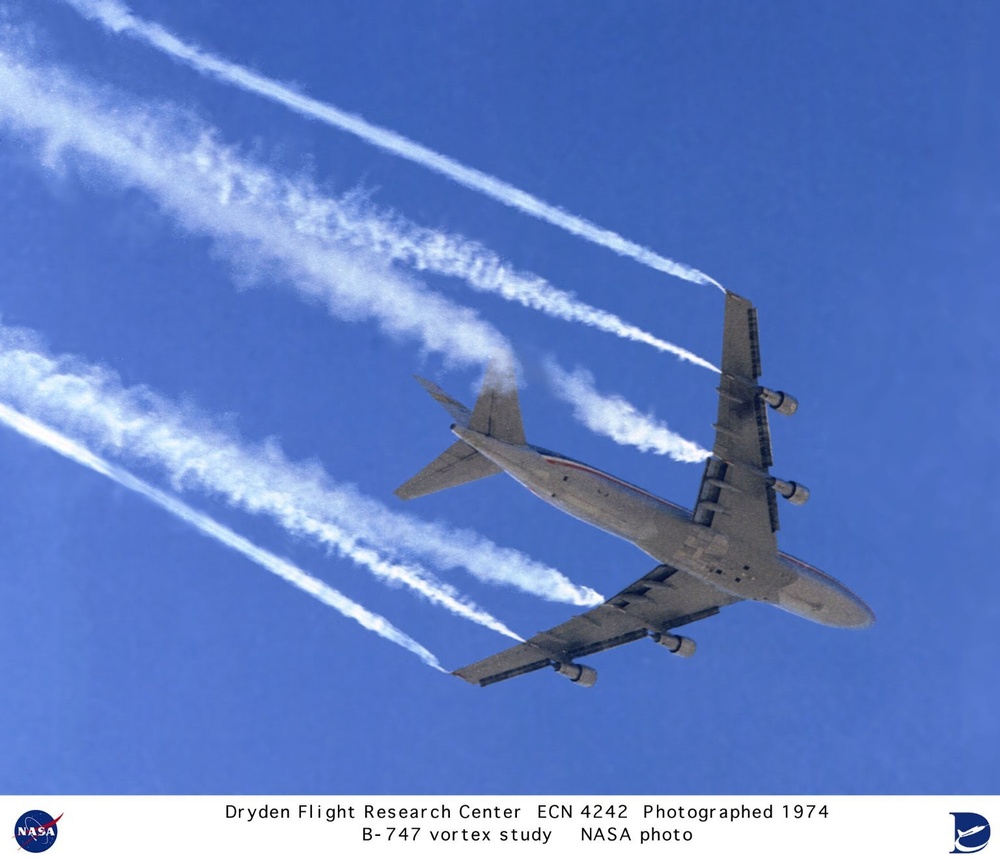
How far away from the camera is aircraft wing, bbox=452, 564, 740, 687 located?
48.9 metres

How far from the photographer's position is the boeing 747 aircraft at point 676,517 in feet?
139

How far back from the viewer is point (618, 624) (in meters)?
50.4

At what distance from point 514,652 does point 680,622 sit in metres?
5.10

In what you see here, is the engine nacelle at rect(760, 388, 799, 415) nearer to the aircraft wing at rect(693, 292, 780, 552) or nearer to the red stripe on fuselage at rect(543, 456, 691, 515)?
the aircraft wing at rect(693, 292, 780, 552)

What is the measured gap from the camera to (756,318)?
4222cm

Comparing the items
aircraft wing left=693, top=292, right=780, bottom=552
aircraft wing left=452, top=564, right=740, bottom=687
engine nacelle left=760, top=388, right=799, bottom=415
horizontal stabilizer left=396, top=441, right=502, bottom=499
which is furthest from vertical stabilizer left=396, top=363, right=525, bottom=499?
aircraft wing left=452, top=564, right=740, bottom=687
